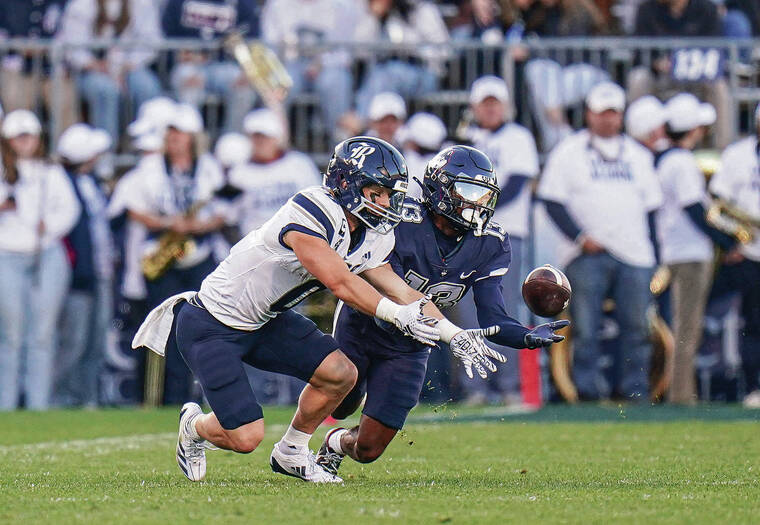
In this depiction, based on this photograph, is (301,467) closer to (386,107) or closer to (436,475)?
(436,475)

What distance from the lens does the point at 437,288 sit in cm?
691

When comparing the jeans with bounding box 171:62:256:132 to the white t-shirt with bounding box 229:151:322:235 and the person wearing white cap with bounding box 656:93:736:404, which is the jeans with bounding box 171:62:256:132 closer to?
the white t-shirt with bounding box 229:151:322:235

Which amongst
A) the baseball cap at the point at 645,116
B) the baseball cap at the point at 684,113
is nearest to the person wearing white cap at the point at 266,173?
the baseball cap at the point at 645,116

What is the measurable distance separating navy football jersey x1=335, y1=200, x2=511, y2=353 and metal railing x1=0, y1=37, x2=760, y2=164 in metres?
5.47

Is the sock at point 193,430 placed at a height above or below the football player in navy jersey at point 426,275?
below

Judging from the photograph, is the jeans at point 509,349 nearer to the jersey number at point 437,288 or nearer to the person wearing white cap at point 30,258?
the person wearing white cap at point 30,258

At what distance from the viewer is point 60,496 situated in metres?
5.76

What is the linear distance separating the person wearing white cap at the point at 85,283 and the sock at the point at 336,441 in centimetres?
504

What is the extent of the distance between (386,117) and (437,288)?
467cm

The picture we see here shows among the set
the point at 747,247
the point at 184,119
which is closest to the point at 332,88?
the point at 184,119

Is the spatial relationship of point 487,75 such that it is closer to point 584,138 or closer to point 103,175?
point 584,138

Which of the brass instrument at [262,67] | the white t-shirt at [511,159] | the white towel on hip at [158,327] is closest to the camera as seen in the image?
the white towel on hip at [158,327]

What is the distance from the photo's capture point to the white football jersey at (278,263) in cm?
614

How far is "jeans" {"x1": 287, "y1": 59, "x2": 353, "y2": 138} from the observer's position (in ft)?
40.2
